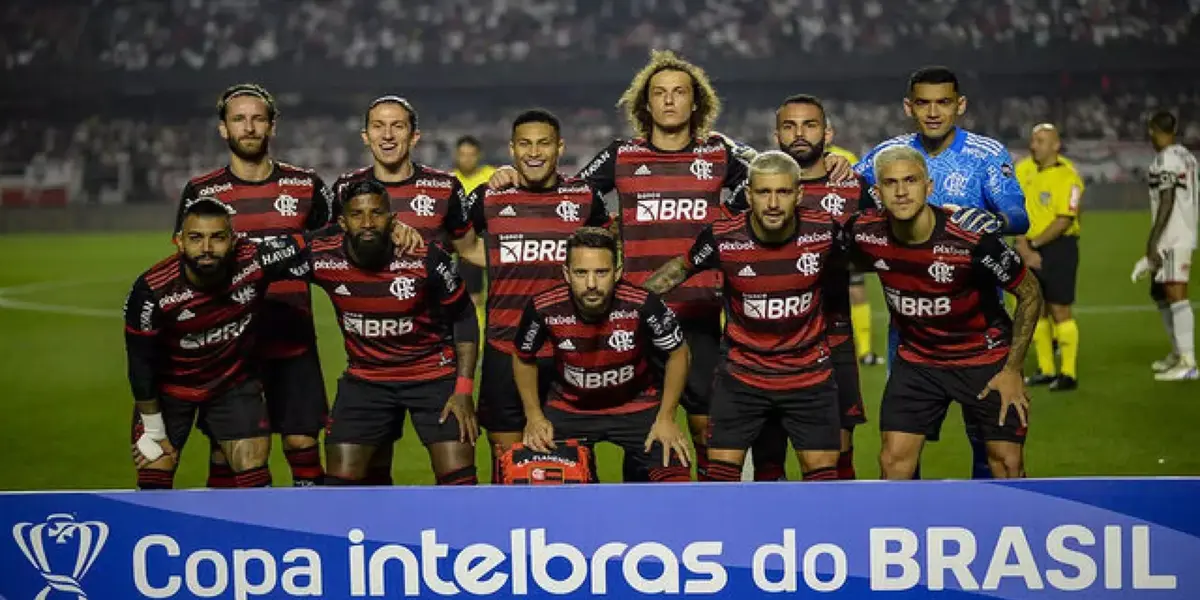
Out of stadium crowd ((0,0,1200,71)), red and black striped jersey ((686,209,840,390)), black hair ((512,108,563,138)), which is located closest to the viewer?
red and black striped jersey ((686,209,840,390))

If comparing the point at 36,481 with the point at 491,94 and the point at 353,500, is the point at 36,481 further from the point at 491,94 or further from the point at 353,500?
the point at 491,94

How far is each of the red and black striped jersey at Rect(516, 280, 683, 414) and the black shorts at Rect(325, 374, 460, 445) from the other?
45cm

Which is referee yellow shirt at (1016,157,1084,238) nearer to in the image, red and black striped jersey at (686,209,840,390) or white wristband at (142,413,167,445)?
red and black striped jersey at (686,209,840,390)

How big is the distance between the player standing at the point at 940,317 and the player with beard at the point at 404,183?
1.79 m

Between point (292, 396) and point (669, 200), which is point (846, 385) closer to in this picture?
point (669, 200)

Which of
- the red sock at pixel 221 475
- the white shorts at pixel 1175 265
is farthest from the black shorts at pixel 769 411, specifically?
the white shorts at pixel 1175 265

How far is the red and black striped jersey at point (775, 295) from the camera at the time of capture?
5535 millimetres

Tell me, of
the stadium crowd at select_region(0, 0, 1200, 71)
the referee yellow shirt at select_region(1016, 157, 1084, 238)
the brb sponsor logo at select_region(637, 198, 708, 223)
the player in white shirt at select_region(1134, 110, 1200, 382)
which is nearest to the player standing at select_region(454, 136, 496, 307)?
the referee yellow shirt at select_region(1016, 157, 1084, 238)

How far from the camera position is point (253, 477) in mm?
5957

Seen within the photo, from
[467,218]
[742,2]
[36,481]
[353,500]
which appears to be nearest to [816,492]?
[353,500]

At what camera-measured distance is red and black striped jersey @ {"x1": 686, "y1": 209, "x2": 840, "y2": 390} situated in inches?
218

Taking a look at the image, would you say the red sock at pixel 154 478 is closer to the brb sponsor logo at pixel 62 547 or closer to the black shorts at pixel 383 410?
the black shorts at pixel 383 410

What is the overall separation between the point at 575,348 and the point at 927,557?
1996 mm

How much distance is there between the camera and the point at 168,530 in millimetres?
4125
